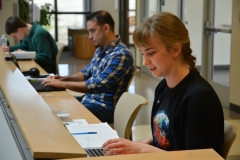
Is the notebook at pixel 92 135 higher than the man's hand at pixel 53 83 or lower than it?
lower

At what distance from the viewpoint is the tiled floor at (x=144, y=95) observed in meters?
4.70

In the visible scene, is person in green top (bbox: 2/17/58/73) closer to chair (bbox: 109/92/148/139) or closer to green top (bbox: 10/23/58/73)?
A: green top (bbox: 10/23/58/73)

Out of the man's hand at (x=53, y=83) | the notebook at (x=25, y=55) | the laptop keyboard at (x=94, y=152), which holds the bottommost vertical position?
the laptop keyboard at (x=94, y=152)

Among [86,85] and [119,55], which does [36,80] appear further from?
[119,55]

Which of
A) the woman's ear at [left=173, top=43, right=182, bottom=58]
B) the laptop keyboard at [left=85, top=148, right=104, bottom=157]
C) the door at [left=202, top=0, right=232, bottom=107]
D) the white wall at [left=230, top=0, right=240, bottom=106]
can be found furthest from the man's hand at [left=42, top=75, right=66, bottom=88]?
the door at [left=202, top=0, right=232, bottom=107]

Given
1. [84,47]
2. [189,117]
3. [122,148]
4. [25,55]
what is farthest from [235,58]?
[84,47]

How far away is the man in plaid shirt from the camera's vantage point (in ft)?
11.5

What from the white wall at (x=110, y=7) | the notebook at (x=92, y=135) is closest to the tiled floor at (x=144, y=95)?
the white wall at (x=110, y=7)

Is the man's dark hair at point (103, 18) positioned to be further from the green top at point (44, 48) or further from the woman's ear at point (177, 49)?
the woman's ear at point (177, 49)

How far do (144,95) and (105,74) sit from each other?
3468 mm

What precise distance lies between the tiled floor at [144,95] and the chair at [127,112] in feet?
5.10

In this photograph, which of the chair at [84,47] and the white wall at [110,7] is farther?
the white wall at [110,7]

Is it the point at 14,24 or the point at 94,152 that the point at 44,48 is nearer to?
the point at 14,24

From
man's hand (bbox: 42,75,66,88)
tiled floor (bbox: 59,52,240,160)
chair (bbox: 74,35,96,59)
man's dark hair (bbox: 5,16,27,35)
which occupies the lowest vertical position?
tiled floor (bbox: 59,52,240,160)
